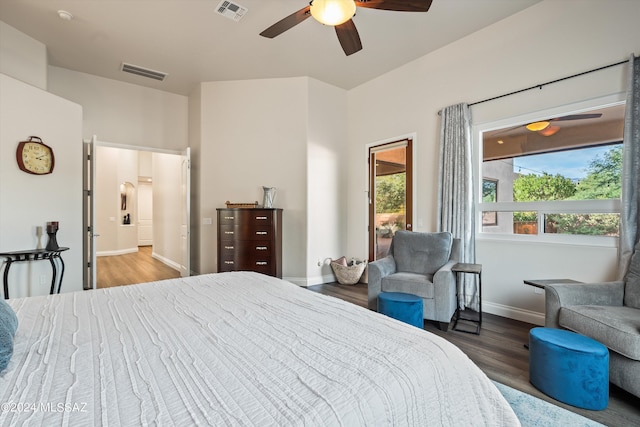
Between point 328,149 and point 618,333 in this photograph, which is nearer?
point 618,333

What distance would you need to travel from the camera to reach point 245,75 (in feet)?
15.9

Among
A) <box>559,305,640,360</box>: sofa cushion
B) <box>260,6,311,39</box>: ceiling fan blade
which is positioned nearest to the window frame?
<box>559,305,640,360</box>: sofa cushion

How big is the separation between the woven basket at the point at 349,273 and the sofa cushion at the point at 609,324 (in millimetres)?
2898

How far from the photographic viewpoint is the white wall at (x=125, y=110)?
4635mm

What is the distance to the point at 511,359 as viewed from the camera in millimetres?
2414

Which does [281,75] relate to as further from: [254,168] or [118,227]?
[118,227]

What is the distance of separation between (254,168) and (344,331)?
4186 mm

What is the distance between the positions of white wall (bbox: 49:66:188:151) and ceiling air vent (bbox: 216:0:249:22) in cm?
268

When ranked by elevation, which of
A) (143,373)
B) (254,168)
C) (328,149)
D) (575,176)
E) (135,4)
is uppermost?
(135,4)

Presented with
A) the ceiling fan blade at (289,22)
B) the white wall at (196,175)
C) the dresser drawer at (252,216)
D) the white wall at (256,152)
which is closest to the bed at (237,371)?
the ceiling fan blade at (289,22)

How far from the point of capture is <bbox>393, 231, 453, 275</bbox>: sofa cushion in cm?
339

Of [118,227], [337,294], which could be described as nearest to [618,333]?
[337,294]

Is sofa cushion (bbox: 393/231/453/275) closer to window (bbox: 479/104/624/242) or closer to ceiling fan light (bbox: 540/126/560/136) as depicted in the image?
window (bbox: 479/104/624/242)

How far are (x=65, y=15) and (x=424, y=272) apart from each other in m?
4.91
